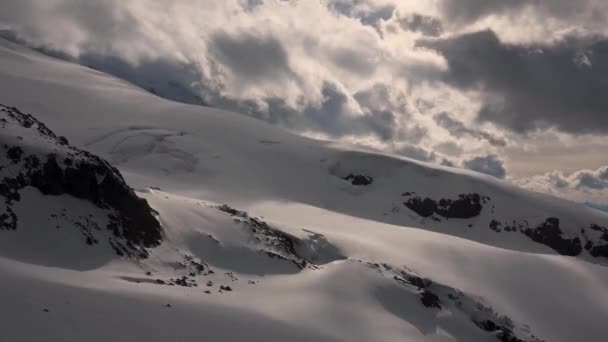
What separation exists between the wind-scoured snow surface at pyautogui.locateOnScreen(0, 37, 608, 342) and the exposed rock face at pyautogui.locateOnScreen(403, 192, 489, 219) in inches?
10.4

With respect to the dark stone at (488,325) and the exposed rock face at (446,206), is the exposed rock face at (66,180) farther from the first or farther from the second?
the exposed rock face at (446,206)

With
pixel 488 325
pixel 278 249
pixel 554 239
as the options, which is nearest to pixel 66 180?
pixel 278 249

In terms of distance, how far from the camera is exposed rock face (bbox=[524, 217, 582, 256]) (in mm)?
106000

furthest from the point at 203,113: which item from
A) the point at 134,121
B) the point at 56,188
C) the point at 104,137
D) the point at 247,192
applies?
the point at 56,188

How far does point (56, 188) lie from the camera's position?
37250 millimetres

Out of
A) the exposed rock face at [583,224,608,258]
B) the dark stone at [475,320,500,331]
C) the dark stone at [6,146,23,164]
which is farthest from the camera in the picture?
the exposed rock face at [583,224,608,258]

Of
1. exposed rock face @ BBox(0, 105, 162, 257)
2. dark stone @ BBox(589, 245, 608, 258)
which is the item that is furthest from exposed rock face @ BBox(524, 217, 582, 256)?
exposed rock face @ BBox(0, 105, 162, 257)

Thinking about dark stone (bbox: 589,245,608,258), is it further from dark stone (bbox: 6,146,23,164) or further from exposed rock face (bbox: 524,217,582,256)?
dark stone (bbox: 6,146,23,164)

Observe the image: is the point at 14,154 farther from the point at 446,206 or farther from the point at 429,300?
the point at 446,206

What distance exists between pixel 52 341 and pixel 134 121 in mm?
106102

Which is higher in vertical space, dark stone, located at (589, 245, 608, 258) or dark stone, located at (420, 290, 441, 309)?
dark stone, located at (589, 245, 608, 258)

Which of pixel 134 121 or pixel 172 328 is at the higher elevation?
pixel 134 121

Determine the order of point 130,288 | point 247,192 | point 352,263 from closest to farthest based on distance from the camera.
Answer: point 130,288 → point 352,263 → point 247,192

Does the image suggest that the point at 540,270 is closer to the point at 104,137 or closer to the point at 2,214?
the point at 2,214
